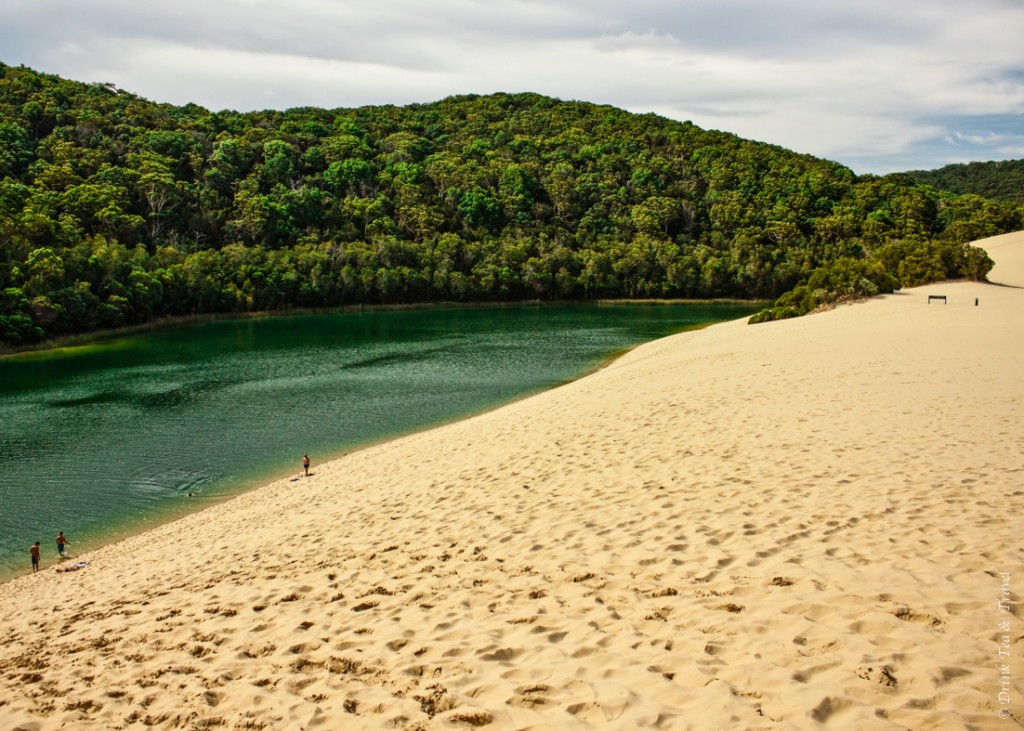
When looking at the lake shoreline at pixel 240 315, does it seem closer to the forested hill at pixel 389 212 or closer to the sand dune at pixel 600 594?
the forested hill at pixel 389 212

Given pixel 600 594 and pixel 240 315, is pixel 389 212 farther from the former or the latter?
pixel 600 594

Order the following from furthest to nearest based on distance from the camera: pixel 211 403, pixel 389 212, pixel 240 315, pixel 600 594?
pixel 389 212 → pixel 240 315 → pixel 211 403 → pixel 600 594

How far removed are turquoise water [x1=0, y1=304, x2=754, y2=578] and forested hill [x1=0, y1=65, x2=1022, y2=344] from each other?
19.8m

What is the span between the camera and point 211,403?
35.2 m

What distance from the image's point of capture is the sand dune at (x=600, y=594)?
17.7 feet

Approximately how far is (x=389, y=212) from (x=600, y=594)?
12894 centimetres

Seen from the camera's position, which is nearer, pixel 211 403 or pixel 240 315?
pixel 211 403

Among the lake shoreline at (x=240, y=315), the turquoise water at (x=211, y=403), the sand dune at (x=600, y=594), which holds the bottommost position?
the turquoise water at (x=211, y=403)

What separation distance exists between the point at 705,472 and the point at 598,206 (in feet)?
430

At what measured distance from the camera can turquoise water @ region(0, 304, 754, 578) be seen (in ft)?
70.8

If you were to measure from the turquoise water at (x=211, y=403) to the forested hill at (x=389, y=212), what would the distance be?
778 inches

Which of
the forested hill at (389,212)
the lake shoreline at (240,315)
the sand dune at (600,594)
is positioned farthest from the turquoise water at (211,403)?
the forested hill at (389,212)

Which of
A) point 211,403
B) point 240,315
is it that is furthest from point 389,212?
point 211,403

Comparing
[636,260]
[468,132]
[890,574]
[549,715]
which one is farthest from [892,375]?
[468,132]
